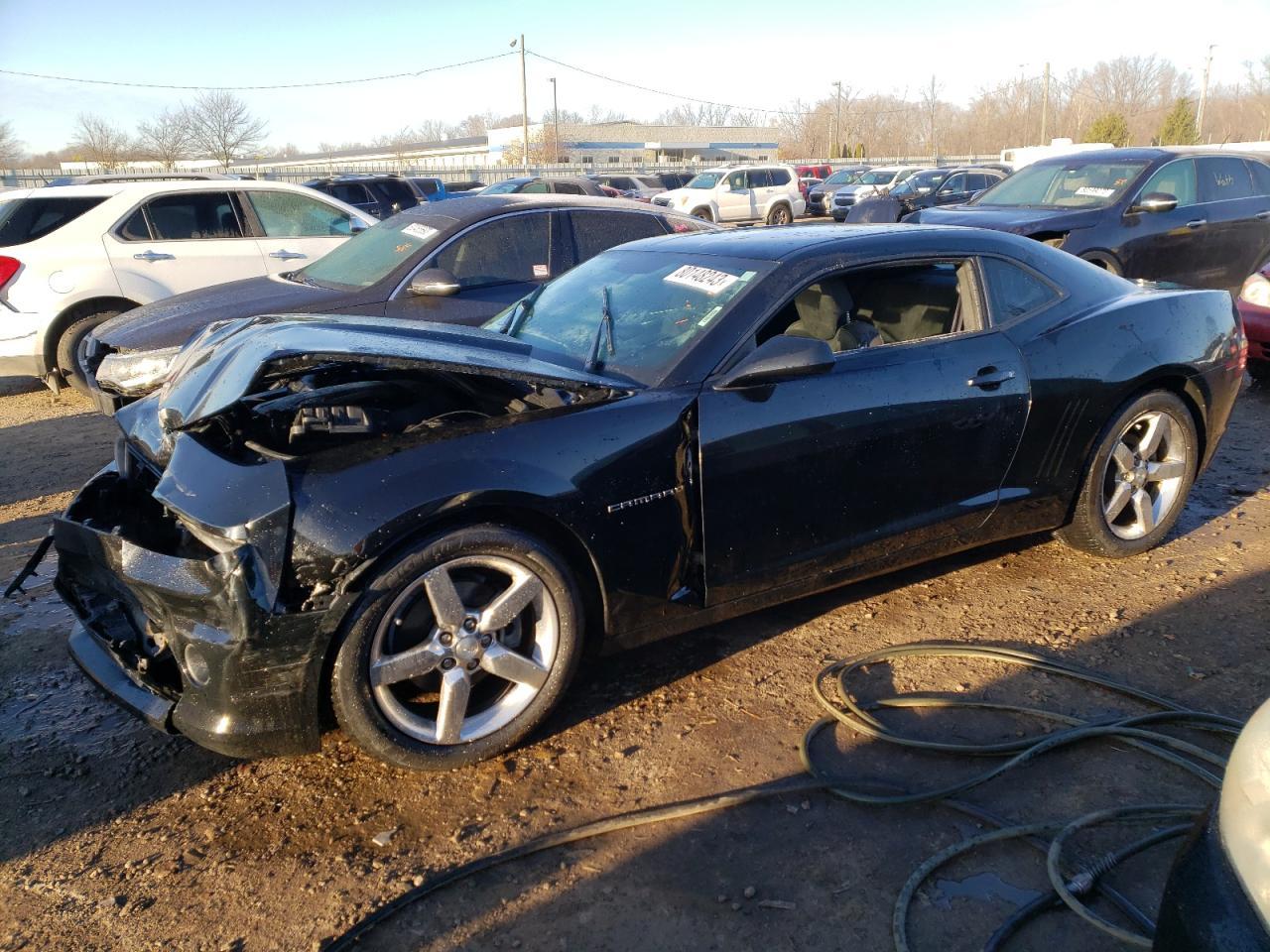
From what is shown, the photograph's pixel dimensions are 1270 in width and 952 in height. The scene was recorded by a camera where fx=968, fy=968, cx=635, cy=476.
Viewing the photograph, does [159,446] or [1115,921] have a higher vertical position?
[159,446]

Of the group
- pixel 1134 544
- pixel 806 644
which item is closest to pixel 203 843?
pixel 806 644

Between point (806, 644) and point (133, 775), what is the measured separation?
2321 millimetres

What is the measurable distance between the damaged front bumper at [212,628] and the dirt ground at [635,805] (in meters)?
0.31

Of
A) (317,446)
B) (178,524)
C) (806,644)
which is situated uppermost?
(317,446)

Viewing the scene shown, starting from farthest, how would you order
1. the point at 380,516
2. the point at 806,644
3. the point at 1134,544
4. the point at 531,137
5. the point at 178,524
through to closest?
the point at 531,137
the point at 1134,544
the point at 806,644
the point at 178,524
the point at 380,516

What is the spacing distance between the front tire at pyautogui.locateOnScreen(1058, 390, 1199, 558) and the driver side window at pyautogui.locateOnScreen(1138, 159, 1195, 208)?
5.80 metres

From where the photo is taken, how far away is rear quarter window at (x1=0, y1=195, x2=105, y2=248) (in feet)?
25.1

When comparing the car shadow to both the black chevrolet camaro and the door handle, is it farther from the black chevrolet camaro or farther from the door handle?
the door handle

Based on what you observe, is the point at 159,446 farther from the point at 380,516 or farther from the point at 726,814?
the point at 726,814

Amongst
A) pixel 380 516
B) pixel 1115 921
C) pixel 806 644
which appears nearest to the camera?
pixel 1115 921

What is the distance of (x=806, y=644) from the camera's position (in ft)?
12.1

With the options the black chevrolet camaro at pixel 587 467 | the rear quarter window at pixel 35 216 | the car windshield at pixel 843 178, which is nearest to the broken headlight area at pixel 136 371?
the black chevrolet camaro at pixel 587 467

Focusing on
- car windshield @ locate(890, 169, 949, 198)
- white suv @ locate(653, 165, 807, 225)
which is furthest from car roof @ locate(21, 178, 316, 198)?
white suv @ locate(653, 165, 807, 225)

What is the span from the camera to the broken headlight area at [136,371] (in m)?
5.59
